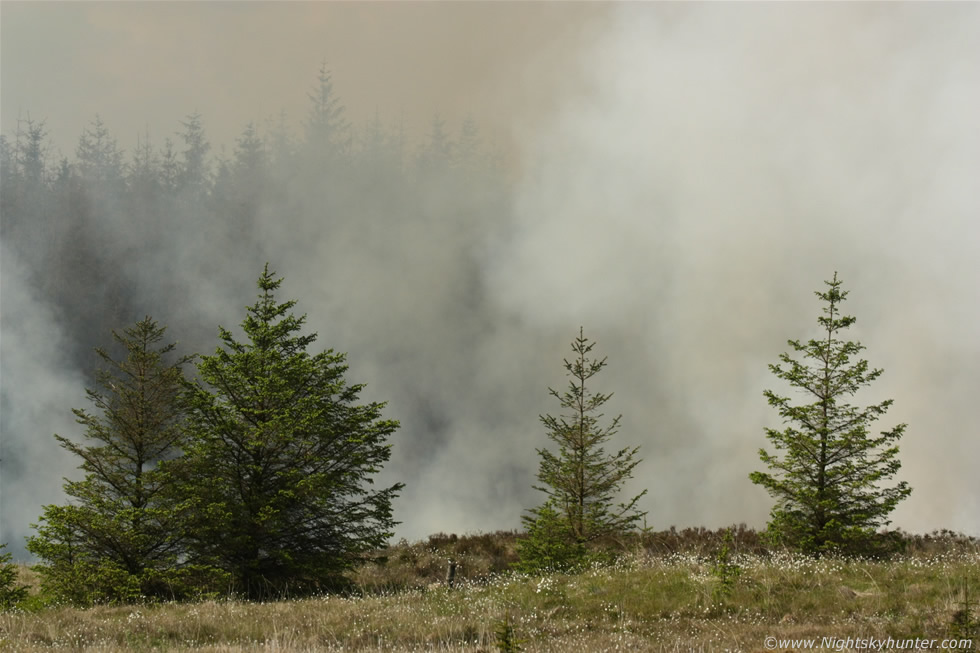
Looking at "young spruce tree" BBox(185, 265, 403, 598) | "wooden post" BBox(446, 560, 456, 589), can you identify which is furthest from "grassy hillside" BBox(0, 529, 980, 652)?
"young spruce tree" BBox(185, 265, 403, 598)

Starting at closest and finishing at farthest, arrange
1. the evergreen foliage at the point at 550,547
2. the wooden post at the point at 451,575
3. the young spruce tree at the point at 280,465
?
1. the wooden post at the point at 451,575
2. the young spruce tree at the point at 280,465
3. the evergreen foliage at the point at 550,547

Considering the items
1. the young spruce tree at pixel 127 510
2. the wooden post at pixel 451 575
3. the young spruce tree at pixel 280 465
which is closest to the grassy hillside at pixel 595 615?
the wooden post at pixel 451 575

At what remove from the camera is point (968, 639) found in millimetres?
7918

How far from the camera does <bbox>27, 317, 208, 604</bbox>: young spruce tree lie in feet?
55.6

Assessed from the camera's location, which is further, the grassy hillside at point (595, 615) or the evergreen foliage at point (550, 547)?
the evergreen foliage at point (550, 547)

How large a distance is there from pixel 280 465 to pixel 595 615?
1040 centimetres

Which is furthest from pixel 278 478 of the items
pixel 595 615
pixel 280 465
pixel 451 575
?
pixel 595 615

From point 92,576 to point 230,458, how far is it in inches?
164

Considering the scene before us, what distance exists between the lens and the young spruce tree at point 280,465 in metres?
17.7

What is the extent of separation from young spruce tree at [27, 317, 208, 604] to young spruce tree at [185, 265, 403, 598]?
2.90ft

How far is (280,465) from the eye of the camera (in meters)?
18.8

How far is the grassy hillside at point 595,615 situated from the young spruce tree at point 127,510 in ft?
9.64

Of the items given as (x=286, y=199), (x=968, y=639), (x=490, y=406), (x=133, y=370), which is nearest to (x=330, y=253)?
(x=286, y=199)

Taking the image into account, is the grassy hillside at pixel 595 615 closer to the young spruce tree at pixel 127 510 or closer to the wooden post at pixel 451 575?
the wooden post at pixel 451 575
